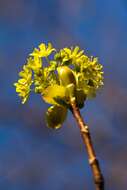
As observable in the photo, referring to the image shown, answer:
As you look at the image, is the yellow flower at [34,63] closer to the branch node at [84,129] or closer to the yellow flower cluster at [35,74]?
the yellow flower cluster at [35,74]

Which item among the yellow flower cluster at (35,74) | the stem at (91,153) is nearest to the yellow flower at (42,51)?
the yellow flower cluster at (35,74)

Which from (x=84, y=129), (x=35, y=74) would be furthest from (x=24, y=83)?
(x=84, y=129)

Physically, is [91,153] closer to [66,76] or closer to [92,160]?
[92,160]

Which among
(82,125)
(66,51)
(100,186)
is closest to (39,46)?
(66,51)

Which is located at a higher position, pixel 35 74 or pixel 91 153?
pixel 35 74

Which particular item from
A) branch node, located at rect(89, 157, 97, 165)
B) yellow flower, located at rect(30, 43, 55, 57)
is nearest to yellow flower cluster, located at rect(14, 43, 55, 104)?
yellow flower, located at rect(30, 43, 55, 57)

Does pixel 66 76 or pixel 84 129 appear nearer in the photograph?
pixel 84 129
